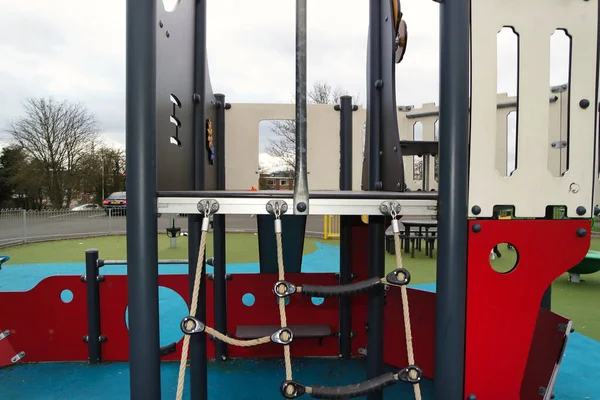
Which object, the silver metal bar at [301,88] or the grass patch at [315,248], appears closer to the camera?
the silver metal bar at [301,88]

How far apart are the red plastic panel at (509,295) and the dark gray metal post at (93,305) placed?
2621 millimetres

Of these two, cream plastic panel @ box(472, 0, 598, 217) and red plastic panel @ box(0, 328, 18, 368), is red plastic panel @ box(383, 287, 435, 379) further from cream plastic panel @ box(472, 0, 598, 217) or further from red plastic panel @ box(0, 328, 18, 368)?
red plastic panel @ box(0, 328, 18, 368)

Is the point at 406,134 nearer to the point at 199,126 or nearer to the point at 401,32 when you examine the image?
the point at 401,32

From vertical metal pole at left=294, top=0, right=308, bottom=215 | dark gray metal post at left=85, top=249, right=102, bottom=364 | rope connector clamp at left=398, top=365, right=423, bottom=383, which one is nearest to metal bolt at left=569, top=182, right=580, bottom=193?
rope connector clamp at left=398, top=365, right=423, bottom=383

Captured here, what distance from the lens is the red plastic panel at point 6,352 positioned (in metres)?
3.01

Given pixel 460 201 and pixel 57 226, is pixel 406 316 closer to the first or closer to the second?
pixel 460 201

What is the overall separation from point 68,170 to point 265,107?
836 inches

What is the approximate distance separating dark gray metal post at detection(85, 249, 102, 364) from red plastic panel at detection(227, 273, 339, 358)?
0.96 m

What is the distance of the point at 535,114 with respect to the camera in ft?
4.99

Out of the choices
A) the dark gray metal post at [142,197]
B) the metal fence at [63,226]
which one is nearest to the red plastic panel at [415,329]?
the dark gray metal post at [142,197]

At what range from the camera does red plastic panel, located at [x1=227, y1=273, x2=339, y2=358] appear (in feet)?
10.4

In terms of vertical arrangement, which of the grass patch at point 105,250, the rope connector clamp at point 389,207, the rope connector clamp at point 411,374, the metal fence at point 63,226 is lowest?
the grass patch at point 105,250

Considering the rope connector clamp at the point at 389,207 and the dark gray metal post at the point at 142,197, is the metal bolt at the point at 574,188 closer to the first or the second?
the rope connector clamp at the point at 389,207

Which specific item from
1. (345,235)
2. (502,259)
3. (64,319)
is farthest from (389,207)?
(502,259)
